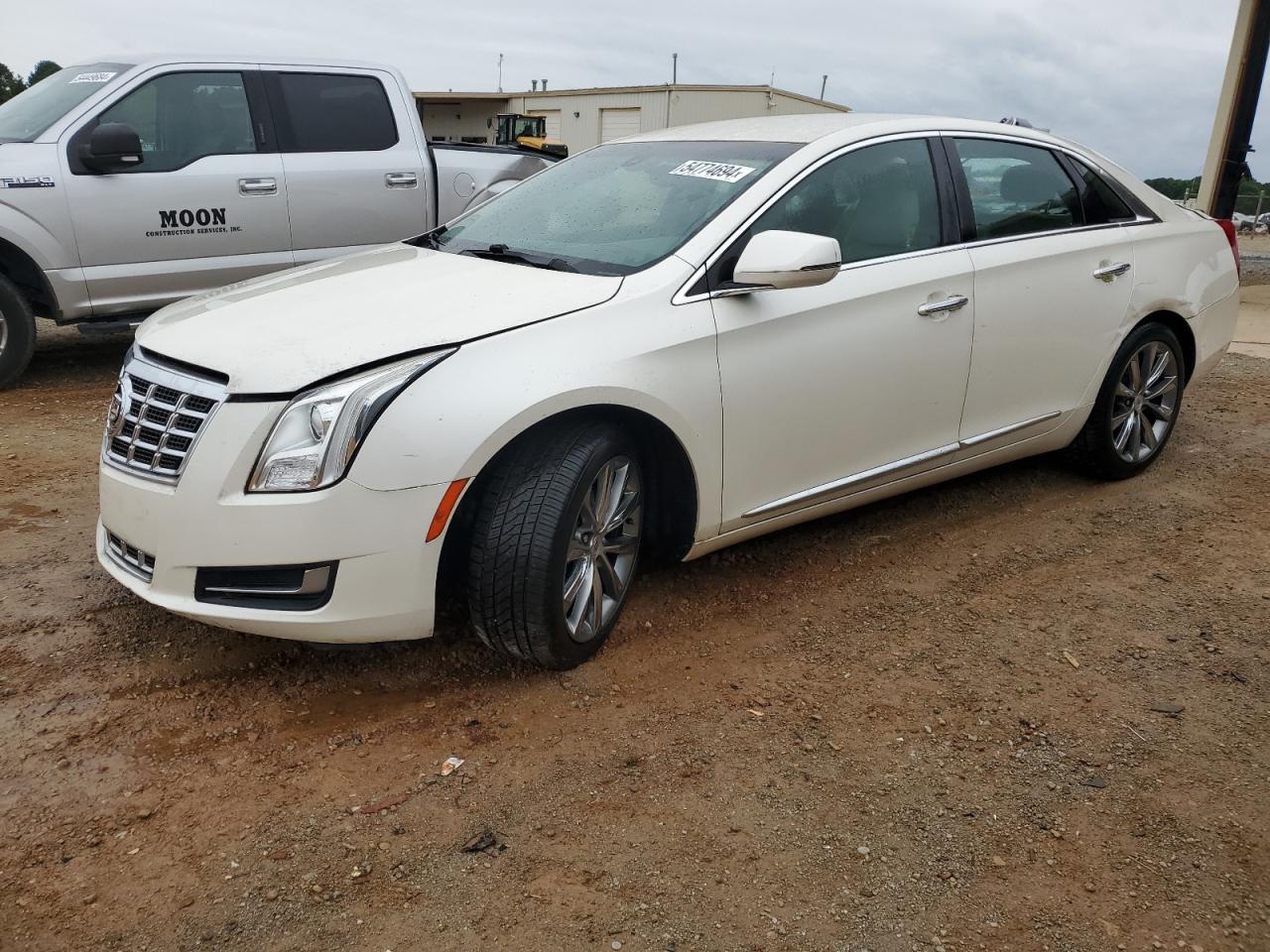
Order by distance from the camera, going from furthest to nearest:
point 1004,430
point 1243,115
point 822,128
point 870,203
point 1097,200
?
point 1243,115, point 1097,200, point 1004,430, point 822,128, point 870,203

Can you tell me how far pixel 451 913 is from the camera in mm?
2334

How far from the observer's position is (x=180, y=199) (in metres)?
6.55

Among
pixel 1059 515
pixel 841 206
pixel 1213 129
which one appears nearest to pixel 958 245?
pixel 841 206

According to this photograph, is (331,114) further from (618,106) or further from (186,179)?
(618,106)

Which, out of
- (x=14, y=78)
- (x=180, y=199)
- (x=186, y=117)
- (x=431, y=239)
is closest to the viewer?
(x=431, y=239)

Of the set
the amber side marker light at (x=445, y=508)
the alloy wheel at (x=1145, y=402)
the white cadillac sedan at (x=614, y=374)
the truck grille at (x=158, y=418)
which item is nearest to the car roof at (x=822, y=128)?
the white cadillac sedan at (x=614, y=374)

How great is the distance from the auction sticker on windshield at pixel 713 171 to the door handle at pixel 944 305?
81 centimetres

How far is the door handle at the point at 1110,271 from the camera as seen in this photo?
457 cm

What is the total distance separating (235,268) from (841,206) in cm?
450

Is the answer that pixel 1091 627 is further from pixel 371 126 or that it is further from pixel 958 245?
pixel 371 126

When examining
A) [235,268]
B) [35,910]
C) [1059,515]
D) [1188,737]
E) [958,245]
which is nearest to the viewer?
[35,910]

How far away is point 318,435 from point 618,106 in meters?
36.3

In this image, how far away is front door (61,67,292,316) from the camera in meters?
6.37

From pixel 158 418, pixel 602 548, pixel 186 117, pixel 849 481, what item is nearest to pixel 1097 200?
pixel 849 481
